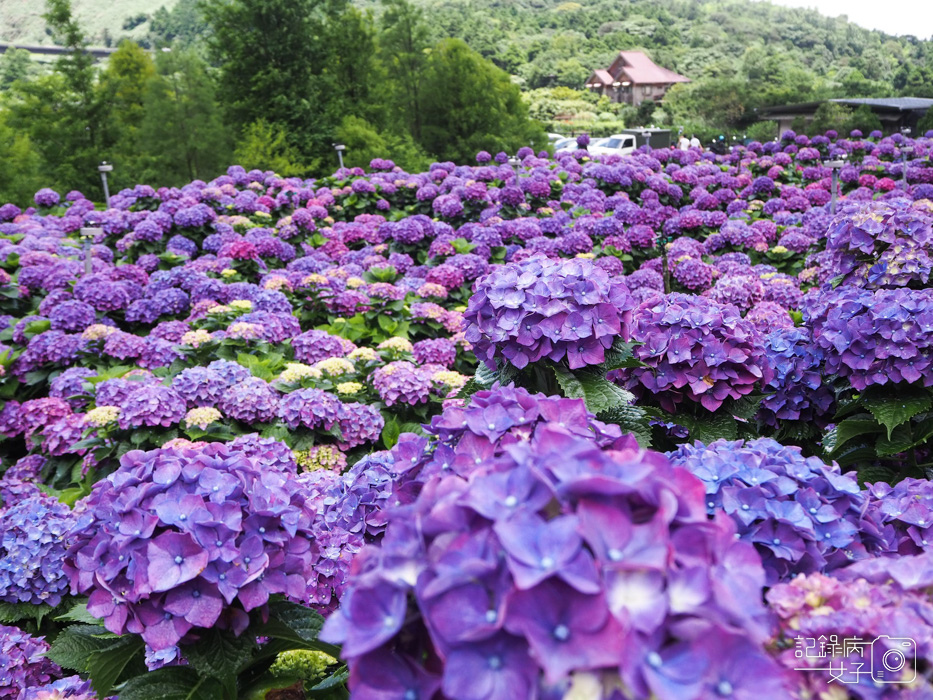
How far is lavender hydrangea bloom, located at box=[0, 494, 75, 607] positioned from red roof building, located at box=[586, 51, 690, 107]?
54523 mm

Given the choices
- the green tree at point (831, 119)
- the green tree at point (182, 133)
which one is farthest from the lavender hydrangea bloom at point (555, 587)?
the green tree at point (831, 119)

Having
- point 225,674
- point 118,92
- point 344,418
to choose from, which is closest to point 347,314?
point 344,418

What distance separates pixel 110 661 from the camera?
1502 millimetres

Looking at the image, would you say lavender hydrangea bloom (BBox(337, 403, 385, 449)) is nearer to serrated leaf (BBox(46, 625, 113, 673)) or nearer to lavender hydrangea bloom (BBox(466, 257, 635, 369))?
lavender hydrangea bloom (BBox(466, 257, 635, 369))

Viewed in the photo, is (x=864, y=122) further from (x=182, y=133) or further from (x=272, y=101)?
(x=182, y=133)

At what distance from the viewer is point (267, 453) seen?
2424 mm

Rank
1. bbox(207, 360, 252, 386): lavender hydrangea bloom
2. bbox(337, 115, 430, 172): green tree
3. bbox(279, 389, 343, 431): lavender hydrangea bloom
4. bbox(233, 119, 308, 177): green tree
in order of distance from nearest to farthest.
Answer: bbox(279, 389, 343, 431): lavender hydrangea bloom → bbox(207, 360, 252, 386): lavender hydrangea bloom → bbox(337, 115, 430, 172): green tree → bbox(233, 119, 308, 177): green tree

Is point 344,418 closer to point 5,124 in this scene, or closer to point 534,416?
point 534,416

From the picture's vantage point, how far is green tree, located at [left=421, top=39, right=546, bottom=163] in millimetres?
16156

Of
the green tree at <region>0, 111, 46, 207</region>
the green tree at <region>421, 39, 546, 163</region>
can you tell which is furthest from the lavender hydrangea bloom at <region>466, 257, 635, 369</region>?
the green tree at <region>421, 39, 546, 163</region>

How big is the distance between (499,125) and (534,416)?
15988 mm

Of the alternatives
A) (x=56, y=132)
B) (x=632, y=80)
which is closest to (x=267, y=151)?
(x=56, y=132)

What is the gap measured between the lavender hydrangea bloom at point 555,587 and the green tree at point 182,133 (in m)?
14.7

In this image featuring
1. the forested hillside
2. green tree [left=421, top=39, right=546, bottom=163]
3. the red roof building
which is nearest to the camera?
the forested hillside
